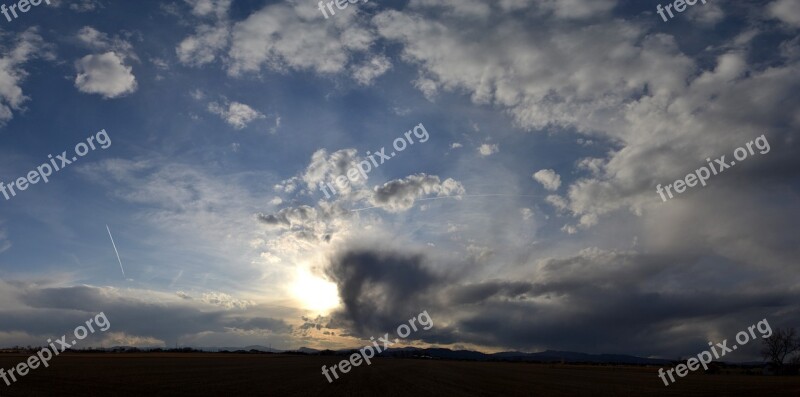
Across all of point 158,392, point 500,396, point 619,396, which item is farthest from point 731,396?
point 158,392

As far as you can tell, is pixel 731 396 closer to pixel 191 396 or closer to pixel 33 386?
pixel 191 396

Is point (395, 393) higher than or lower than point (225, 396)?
lower

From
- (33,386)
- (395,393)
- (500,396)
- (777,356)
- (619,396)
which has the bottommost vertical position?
(777,356)

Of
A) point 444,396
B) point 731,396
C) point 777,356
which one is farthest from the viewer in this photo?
point 777,356

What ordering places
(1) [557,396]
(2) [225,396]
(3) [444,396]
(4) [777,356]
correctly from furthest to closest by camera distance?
1. (4) [777,356]
2. (1) [557,396]
3. (3) [444,396]
4. (2) [225,396]

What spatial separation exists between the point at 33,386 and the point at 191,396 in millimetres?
15432

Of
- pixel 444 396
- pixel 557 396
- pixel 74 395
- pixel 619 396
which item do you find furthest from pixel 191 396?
pixel 619 396

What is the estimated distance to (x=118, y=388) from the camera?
4112 cm

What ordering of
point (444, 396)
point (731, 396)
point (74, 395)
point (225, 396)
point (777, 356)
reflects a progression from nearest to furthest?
point (74, 395), point (225, 396), point (444, 396), point (731, 396), point (777, 356)

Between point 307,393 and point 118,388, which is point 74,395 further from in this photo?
point 307,393

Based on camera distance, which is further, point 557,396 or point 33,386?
point 557,396

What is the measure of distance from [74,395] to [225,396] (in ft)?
32.5

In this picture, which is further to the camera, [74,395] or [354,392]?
[354,392]

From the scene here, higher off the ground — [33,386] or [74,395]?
[33,386]
